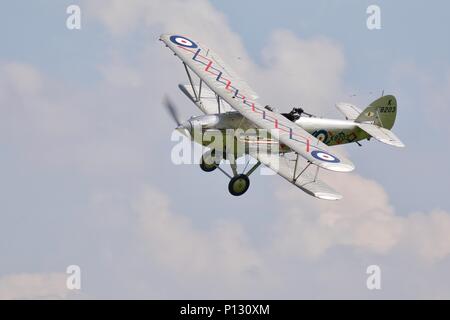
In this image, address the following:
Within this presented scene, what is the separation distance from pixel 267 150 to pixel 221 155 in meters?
1.65

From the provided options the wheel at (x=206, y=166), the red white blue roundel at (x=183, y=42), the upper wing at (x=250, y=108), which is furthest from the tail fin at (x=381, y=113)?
the red white blue roundel at (x=183, y=42)

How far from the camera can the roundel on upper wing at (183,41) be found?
33594 millimetres

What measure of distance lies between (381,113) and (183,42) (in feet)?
26.0

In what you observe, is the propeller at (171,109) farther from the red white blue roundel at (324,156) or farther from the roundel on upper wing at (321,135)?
the red white blue roundel at (324,156)

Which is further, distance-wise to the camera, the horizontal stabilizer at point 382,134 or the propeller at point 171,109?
the horizontal stabilizer at point 382,134

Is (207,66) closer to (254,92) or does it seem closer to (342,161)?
(254,92)

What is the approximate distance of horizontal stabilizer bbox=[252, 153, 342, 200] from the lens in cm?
2809

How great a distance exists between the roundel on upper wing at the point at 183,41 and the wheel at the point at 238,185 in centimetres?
653

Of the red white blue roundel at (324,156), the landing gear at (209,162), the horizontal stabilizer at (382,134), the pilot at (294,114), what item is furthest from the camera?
the horizontal stabilizer at (382,134)

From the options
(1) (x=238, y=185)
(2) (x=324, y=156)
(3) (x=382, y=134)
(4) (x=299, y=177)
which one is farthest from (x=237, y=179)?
(3) (x=382, y=134)

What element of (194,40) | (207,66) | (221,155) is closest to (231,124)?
(221,155)

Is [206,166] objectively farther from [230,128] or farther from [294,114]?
[294,114]

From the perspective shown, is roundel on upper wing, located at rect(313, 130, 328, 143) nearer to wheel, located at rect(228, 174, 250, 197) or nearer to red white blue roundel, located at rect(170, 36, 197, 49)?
wheel, located at rect(228, 174, 250, 197)

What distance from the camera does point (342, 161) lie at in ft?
86.8
